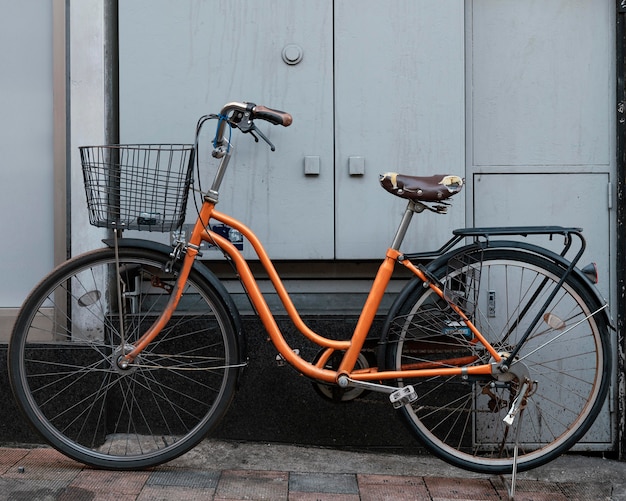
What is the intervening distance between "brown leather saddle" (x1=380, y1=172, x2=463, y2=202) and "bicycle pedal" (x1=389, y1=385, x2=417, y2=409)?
0.88 metres

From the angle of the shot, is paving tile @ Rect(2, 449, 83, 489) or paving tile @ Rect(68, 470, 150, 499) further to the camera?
paving tile @ Rect(2, 449, 83, 489)

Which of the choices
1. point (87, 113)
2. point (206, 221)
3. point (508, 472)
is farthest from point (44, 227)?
point (508, 472)

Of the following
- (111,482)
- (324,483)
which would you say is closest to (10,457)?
(111,482)

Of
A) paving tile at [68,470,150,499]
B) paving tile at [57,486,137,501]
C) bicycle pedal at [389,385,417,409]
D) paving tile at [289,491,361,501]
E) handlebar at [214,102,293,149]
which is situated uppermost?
handlebar at [214,102,293,149]

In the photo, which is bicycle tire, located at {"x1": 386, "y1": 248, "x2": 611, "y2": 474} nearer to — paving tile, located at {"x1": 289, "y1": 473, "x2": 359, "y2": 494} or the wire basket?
paving tile, located at {"x1": 289, "y1": 473, "x2": 359, "y2": 494}

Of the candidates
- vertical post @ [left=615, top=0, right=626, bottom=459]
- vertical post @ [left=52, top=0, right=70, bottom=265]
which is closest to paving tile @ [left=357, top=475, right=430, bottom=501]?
vertical post @ [left=615, top=0, right=626, bottom=459]

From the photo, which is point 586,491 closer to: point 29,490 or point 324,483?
point 324,483

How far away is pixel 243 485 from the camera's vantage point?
383 cm

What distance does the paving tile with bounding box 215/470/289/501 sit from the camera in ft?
12.1

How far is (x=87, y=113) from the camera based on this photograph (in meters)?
4.32

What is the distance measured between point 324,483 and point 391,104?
1967 mm

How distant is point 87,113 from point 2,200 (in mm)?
705

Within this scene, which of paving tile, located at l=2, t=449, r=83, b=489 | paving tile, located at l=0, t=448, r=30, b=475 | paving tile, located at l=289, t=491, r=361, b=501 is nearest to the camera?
paving tile, located at l=289, t=491, r=361, b=501

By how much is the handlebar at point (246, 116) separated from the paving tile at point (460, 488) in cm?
186
